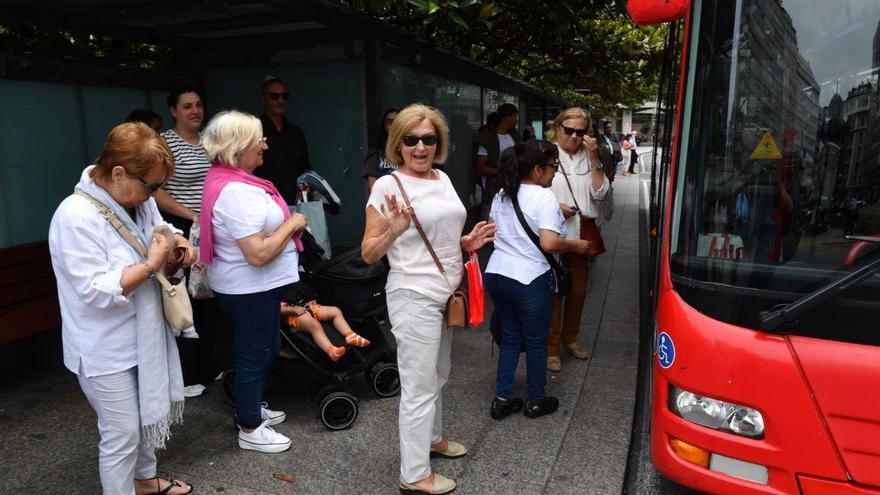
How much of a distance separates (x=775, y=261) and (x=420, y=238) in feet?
4.65

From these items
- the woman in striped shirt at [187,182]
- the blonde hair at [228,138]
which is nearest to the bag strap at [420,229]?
the blonde hair at [228,138]

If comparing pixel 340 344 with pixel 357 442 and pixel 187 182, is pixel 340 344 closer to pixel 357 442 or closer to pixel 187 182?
pixel 357 442

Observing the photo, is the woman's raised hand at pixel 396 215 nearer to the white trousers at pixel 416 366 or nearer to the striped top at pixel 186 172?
the white trousers at pixel 416 366

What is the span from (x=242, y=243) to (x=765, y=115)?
237 centimetres

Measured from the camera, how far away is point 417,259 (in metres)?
2.77

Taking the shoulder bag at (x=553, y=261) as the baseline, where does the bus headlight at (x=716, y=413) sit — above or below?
below

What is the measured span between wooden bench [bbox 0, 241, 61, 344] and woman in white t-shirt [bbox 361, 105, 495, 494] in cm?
281

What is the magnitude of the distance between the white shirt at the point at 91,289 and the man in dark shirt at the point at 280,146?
236cm

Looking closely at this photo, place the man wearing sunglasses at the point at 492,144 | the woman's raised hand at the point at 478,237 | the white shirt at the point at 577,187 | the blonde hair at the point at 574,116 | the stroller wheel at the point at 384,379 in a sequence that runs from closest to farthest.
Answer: the woman's raised hand at the point at 478,237 → the stroller wheel at the point at 384,379 → the white shirt at the point at 577,187 → the blonde hair at the point at 574,116 → the man wearing sunglasses at the point at 492,144

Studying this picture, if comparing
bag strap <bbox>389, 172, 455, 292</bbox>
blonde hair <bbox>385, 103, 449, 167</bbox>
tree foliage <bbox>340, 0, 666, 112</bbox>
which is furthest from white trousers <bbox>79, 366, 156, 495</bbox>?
tree foliage <bbox>340, 0, 666, 112</bbox>

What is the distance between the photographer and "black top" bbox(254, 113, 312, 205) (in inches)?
189

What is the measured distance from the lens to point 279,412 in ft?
12.4

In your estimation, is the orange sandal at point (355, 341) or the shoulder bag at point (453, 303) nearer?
the shoulder bag at point (453, 303)

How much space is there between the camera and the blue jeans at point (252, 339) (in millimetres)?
3156
